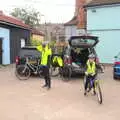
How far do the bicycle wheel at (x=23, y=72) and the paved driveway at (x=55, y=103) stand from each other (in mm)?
1345

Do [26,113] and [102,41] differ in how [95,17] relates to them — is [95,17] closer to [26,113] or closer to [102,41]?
[102,41]

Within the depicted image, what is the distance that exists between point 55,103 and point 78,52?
24.4 feet

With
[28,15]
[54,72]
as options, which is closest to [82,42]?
[54,72]

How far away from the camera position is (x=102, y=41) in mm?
28297

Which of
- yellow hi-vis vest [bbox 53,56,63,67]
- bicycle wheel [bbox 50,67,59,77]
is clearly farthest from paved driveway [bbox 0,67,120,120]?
bicycle wheel [bbox 50,67,59,77]

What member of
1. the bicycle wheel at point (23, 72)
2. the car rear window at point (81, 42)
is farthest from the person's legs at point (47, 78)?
the car rear window at point (81, 42)

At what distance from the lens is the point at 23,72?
649 inches

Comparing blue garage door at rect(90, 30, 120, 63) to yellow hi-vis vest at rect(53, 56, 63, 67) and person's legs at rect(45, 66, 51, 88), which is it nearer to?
yellow hi-vis vest at rect(53, 56, 63, 67)

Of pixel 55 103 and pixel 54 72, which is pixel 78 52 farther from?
pixel 55 103

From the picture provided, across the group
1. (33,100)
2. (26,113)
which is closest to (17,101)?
(33,100)

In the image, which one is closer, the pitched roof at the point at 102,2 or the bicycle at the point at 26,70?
the bicycle at the point at 26,70

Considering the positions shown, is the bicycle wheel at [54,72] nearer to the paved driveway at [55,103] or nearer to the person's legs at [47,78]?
the paved driveway at [55,103]

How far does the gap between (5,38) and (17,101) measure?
16.8 m

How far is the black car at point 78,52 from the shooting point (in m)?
16.6
